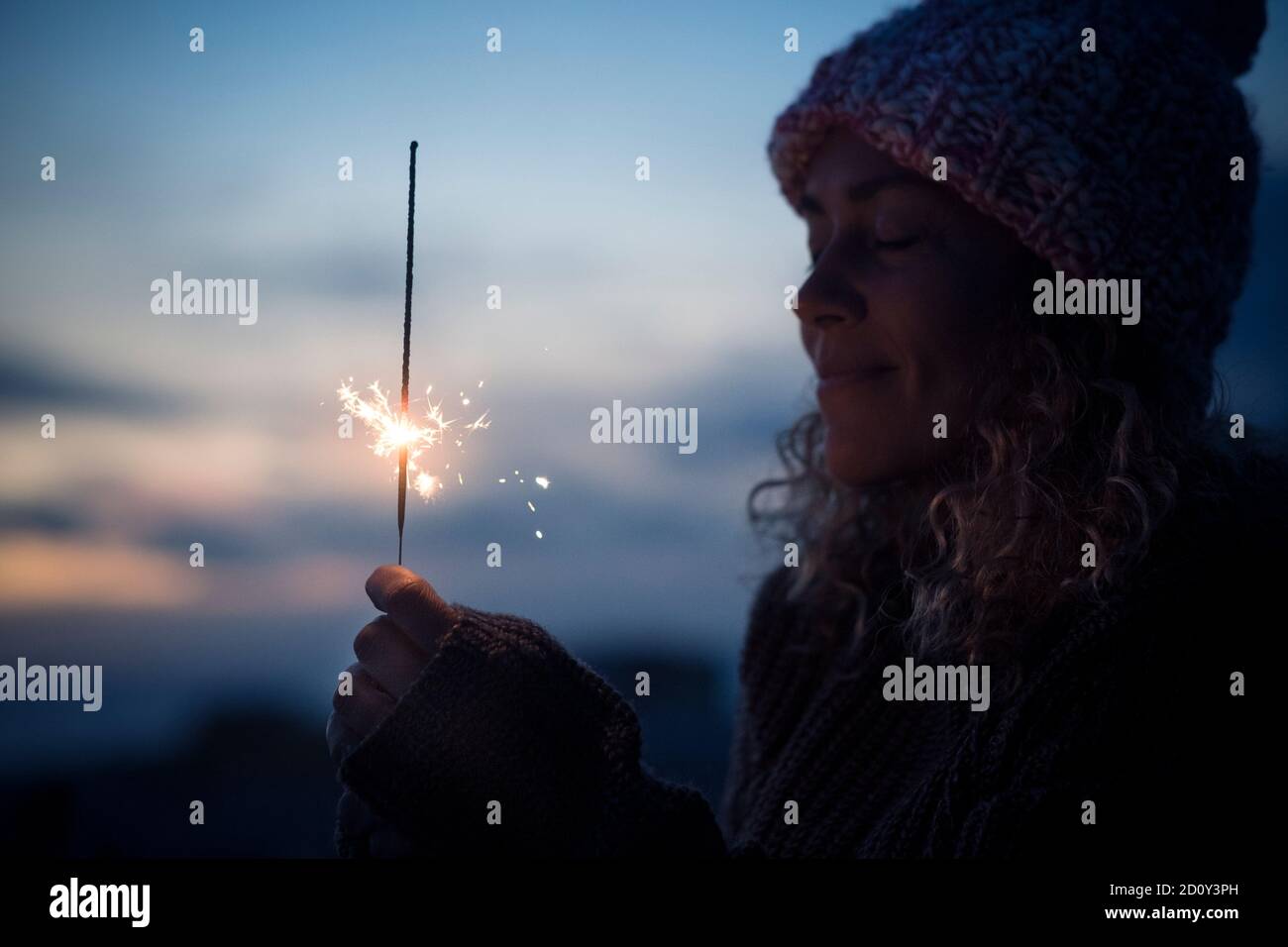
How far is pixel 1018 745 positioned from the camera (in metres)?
1.42

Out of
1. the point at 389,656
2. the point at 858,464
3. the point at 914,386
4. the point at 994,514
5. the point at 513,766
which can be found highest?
the point at 914,386

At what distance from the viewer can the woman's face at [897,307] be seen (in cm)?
171

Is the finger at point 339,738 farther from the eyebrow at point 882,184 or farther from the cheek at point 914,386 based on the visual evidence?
the eyebrow at point 882,184

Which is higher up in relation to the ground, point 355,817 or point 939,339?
point 939,339

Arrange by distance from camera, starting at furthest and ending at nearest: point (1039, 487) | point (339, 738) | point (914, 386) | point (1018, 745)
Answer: point (914, 386), point (1039, 487), point (339, 738), point (1018, 745)

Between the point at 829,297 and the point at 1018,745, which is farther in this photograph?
the point at 829,297

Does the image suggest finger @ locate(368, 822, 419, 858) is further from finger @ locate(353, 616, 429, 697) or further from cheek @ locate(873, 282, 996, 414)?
cheek @ locate(873, 282, 996, 414)

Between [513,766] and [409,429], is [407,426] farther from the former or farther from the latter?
[513,766]

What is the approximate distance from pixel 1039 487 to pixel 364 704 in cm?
127

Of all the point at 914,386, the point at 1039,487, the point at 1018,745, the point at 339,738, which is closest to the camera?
the point at 1018,745

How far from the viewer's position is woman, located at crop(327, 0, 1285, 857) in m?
1.37

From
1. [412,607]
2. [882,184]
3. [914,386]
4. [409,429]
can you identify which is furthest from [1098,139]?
[412,607]

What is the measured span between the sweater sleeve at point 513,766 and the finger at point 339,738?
119 millimetres
